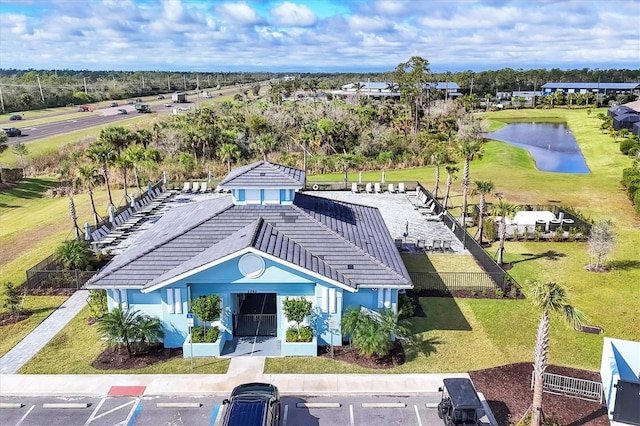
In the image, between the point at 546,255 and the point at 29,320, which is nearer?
the point at 29,320

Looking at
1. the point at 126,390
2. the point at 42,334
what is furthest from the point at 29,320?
the point at 126,390

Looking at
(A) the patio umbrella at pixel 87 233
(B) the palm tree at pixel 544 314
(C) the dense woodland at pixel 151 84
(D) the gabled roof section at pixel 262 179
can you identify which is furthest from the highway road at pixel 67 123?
(B) the palm tree at pixel 544 314

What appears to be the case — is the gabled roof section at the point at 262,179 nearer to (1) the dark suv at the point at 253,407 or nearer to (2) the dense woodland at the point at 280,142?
(1) the dark suv at the point at 253,407

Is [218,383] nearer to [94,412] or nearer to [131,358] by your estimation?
[94,412]

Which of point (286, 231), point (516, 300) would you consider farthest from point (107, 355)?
point (516, 300)

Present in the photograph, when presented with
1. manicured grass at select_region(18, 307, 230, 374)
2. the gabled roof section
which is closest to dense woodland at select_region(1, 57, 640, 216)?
the gabled roof section

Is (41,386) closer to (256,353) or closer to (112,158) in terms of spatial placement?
Answer: (256,353)

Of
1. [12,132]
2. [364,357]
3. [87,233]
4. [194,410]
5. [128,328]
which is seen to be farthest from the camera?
[12,132]
